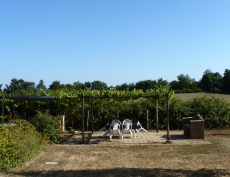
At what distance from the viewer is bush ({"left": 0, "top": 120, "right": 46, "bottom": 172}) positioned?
7.82m

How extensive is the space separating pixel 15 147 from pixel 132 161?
3.20m

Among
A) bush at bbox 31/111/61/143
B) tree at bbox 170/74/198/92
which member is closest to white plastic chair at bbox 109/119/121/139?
bush at bbox 31/111/61/143

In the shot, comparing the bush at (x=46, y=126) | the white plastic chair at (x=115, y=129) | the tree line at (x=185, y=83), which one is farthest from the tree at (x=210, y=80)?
the bush at (x=46, y=126)

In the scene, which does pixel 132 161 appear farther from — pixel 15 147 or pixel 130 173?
pixel 15 147

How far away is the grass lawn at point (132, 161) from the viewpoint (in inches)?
282

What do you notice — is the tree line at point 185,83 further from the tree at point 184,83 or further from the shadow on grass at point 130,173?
the shadow on grass at point 130,173

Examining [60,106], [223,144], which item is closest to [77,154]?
[223,144]

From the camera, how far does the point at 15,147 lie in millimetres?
8352

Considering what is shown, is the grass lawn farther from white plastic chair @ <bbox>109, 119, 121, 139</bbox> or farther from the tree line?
the tree line

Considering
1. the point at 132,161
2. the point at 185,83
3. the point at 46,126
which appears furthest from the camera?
the point at 185,83

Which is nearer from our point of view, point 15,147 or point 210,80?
point 15,147

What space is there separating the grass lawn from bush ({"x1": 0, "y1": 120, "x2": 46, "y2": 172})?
247 millimetres

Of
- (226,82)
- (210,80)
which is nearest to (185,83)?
(210,80)

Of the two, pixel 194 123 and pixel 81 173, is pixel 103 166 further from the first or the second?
pixel 194 123
